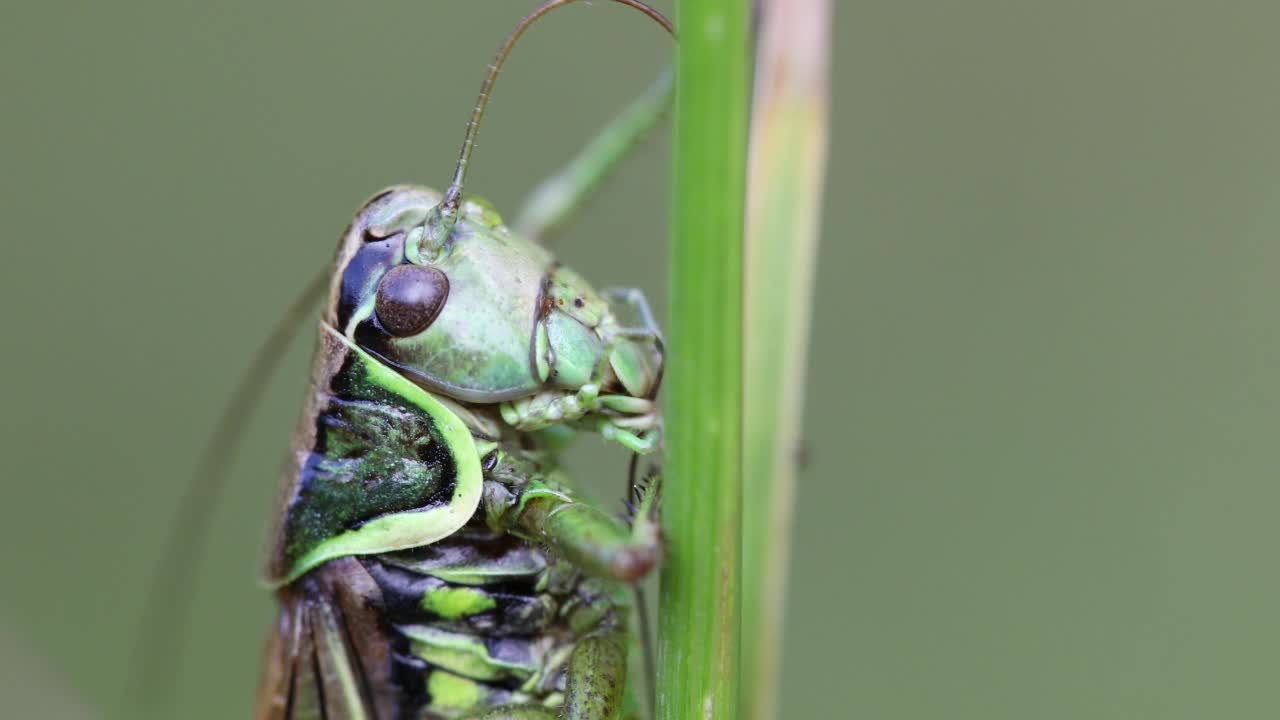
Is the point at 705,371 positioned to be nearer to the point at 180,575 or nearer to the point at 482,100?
the point at 482,100

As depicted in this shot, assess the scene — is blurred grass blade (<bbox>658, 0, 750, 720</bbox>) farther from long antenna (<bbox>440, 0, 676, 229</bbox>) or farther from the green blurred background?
the green blurred background

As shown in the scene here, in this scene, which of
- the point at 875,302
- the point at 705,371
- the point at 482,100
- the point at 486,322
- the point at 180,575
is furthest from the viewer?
the point at 875,302

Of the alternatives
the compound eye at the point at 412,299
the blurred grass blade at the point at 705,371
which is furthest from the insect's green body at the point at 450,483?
the blurred grass blade at the point at 705,371

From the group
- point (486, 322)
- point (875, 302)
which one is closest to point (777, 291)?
point (486, 322)

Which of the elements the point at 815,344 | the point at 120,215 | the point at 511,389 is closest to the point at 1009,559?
the point at 815,344

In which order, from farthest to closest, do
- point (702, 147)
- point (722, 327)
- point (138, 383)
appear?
point (138, 383) → point (722, 327) → point (702, 147)

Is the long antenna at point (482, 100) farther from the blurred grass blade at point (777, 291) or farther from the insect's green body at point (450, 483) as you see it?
the blurred grass blade at point (777, 291)

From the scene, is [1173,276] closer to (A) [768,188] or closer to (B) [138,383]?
(A) [768,188]
